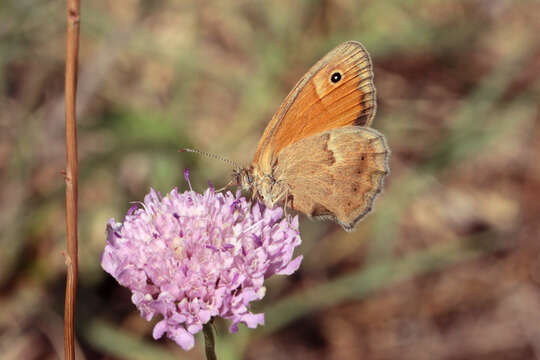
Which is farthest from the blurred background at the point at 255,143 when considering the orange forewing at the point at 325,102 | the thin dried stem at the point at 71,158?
the thin dried stem at the point at 71,158

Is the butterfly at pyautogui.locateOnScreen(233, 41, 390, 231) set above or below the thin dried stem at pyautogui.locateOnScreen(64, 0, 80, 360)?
above

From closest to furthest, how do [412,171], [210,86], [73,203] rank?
[73,203]
[412,171]
[210,86]

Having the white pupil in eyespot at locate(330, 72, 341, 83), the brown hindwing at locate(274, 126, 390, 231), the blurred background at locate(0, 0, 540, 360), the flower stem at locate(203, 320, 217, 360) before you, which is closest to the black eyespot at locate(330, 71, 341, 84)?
the white pupil in eyespot at locate(330, 72, 341, 83)

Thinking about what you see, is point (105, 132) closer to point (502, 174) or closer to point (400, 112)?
point (400, 112)

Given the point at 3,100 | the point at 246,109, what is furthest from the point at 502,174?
the point at 3,100

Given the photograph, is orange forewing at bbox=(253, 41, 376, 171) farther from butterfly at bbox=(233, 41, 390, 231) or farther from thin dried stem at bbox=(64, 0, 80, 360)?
thin dried stem at bbox=(64, 0, 80, 360)

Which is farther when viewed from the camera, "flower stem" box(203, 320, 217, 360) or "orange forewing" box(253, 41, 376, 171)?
"orange forewing" box(253, 41, 376, 171)

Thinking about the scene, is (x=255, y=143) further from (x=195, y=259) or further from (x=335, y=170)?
(x=195, y=259)

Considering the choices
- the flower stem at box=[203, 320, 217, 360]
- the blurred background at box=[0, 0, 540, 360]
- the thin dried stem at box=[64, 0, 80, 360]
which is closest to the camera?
the thin dried stem at box=[64, 0, 80, 360]
